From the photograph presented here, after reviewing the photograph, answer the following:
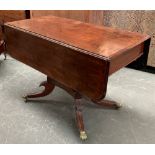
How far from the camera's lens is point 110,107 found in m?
2.19

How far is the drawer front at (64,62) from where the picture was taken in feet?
4.63

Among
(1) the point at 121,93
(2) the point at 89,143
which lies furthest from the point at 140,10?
(2) the point at 89,143

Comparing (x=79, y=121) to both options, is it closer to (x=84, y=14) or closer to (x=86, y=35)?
(x=86, y=35)

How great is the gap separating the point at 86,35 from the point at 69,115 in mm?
775

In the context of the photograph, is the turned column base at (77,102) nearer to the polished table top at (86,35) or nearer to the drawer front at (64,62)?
the drawer front at (64,62)

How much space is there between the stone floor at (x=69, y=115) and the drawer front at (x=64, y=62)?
48 centimetres

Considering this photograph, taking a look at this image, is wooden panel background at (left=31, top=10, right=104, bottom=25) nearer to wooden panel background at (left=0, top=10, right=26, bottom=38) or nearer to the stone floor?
wooden panel background at (left=0, top=10, right=26, bottom=38)

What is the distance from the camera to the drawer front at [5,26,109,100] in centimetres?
141

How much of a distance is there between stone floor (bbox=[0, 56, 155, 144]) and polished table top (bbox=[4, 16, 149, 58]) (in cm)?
76

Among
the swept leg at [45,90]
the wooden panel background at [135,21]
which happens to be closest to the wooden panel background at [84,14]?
the wooden panel background at [135,21]

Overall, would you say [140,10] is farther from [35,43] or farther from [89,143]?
[89,143]

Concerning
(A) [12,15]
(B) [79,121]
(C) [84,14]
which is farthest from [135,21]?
(A) [12,15]

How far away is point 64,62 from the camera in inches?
61.7

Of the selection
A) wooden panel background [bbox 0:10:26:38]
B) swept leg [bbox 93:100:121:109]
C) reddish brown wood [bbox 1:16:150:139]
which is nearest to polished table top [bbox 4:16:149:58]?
reddish brown wood [bbox 1:16:150:139]
